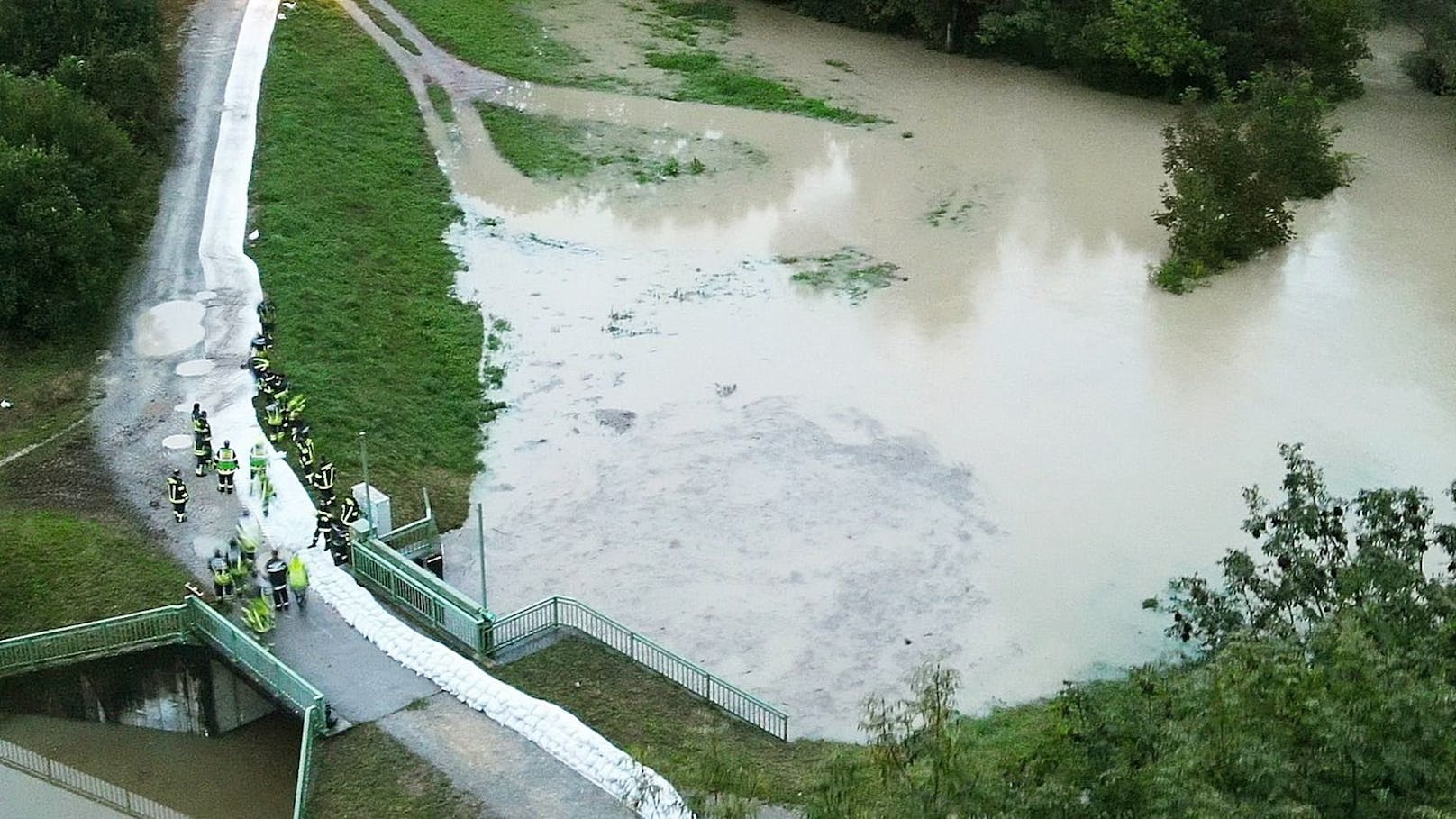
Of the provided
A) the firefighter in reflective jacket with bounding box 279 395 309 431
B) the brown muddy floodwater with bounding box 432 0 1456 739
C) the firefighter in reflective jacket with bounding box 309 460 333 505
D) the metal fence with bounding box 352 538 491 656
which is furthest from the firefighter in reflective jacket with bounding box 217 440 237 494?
the brown muddy floodwater with bounding box 432 0 1456 739

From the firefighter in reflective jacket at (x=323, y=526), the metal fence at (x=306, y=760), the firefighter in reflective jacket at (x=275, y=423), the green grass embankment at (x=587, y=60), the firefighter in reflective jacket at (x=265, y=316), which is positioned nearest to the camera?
the metal fence at (x=306, y=760)

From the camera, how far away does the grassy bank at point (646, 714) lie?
19.5 meters

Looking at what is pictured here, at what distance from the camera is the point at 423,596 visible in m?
22.6

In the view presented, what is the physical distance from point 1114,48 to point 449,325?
27255 mm

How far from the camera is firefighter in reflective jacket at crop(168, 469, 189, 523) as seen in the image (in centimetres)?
2478

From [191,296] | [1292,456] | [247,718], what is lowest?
[247,718]

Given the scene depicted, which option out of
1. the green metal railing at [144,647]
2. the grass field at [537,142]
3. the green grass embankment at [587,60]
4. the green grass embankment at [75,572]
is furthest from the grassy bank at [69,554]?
the green grass embankment at [587,60]

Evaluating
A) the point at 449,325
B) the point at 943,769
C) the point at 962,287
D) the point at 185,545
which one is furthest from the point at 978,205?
the point at 943,769

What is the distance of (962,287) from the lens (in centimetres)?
3791

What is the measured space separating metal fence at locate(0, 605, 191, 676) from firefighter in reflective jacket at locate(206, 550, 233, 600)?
70cm

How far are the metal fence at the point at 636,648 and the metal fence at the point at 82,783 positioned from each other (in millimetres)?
5094

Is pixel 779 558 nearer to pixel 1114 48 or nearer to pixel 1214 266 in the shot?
pixel 1214 266

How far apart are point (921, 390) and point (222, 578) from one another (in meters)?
15.8

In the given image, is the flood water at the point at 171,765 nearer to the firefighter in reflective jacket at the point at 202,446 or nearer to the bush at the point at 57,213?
the firefighter in reflective jacket at the point at 202,446
